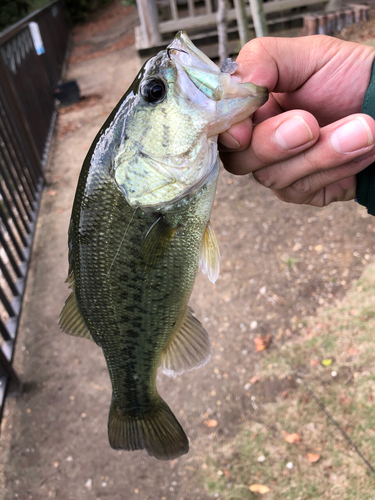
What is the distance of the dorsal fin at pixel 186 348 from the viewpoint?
188 cm

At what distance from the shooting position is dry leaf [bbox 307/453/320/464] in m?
2.59

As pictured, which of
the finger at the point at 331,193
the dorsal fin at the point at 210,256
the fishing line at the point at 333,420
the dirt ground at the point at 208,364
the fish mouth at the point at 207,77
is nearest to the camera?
the fish mouth at the point at 207,77

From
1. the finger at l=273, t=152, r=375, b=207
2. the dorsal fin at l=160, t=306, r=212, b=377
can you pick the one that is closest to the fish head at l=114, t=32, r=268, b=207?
the finger at l=273, t=152, r=375, b=207

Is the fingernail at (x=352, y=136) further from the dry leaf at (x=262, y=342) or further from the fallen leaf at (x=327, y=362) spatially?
the dry leaf at (x=262, y=342)

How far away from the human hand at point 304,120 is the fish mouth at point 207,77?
0.15 metres

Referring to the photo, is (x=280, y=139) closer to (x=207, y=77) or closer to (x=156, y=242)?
(x=207, y=77)

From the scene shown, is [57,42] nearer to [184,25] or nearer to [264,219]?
[184,25]

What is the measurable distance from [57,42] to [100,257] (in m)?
15.3

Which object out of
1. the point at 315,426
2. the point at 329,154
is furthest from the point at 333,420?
the point at 329,154

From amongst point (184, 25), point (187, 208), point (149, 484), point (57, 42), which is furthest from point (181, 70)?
point (57, 42)

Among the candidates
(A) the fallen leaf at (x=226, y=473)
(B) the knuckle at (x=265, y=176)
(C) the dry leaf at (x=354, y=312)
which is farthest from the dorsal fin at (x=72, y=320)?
(C) the dry leaf at (x=354, y=312)

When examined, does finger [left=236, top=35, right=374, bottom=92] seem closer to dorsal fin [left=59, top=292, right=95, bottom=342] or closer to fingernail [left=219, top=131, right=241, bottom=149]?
fingernail [left=219, top=131, right=241, bottom=149]

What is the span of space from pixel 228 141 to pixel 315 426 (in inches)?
86.2

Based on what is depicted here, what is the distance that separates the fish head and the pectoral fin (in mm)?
98
